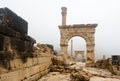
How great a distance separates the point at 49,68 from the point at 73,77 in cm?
250

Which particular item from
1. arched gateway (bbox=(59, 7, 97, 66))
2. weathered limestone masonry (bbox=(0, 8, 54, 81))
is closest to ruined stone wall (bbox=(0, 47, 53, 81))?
weathered limestone masonry (bbox=(0, 8, 54, 81))

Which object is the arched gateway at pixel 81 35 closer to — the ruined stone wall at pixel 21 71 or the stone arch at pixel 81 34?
the stone arch at pixel 81 34

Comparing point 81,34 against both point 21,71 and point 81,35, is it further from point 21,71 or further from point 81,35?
point 21,71

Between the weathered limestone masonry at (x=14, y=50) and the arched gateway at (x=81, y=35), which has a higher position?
the arched gateway at (x=81, y=35)

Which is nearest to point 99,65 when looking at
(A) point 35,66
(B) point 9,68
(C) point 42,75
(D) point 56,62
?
(D) point 56,62

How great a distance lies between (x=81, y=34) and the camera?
18.4 metres

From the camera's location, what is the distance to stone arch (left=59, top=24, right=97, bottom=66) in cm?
1786

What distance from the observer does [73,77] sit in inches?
247

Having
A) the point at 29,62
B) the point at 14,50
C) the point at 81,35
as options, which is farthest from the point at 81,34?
the point at 14,50

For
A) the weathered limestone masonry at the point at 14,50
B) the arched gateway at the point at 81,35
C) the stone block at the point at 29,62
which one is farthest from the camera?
the arched gateway at the point at 81,35

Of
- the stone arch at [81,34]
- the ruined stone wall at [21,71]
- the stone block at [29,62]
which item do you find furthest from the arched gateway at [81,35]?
the stone block at [29,62]

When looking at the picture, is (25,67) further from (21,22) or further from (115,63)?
(115,63)

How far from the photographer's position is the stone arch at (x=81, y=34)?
17.9 meters

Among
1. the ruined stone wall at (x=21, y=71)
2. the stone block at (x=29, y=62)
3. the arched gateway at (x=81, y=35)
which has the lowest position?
the ruined stone wall at (x=21, y=71)
